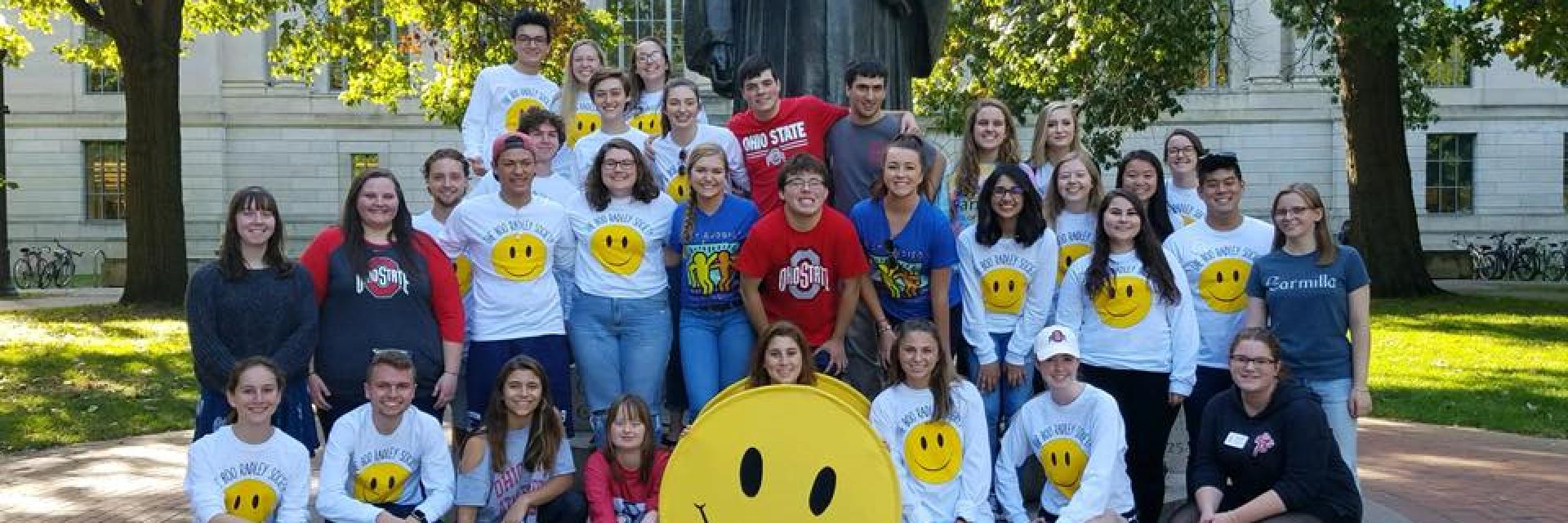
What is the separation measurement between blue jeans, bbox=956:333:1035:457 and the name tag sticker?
2.92 ft

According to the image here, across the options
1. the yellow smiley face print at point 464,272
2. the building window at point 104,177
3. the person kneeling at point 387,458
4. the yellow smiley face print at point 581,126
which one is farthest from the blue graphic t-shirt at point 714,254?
the building window at point 104,177

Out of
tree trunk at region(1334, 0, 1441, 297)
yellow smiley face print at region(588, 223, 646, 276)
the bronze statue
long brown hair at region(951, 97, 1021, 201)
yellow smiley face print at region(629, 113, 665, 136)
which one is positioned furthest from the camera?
tree trunk at region(1334, 0, 1441, 297)

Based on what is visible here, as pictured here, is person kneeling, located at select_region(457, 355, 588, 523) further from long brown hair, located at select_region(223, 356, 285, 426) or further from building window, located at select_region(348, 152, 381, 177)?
building window, located at select_region(348, 152, 381, 177)

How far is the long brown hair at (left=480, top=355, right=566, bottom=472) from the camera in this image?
641 cm

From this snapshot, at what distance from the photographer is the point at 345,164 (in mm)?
40656

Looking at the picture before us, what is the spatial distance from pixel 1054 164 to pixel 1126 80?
1420 cm

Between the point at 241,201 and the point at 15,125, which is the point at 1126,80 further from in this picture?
the point at 15,125

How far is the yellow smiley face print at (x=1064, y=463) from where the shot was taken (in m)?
6.37

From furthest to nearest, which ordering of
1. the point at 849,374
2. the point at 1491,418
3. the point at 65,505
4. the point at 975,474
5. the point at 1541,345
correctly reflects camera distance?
1. the point at 1541,345
2. the point at 1491,418
3. the point at 65,505
4. the point at 849,374
5. the point at 975,474

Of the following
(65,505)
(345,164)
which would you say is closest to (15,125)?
(345,164)

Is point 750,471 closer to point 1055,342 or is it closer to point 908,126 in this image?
point 1055,342

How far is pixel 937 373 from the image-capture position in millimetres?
6324

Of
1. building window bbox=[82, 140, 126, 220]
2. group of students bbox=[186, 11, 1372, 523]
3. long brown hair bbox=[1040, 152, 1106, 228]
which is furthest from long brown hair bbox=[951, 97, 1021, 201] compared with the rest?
building window bbox=[82, 140, 126, 220]

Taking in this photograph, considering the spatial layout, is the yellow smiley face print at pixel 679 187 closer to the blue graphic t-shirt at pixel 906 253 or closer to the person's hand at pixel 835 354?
the blue graphic t-shirt at pixel 906 253
